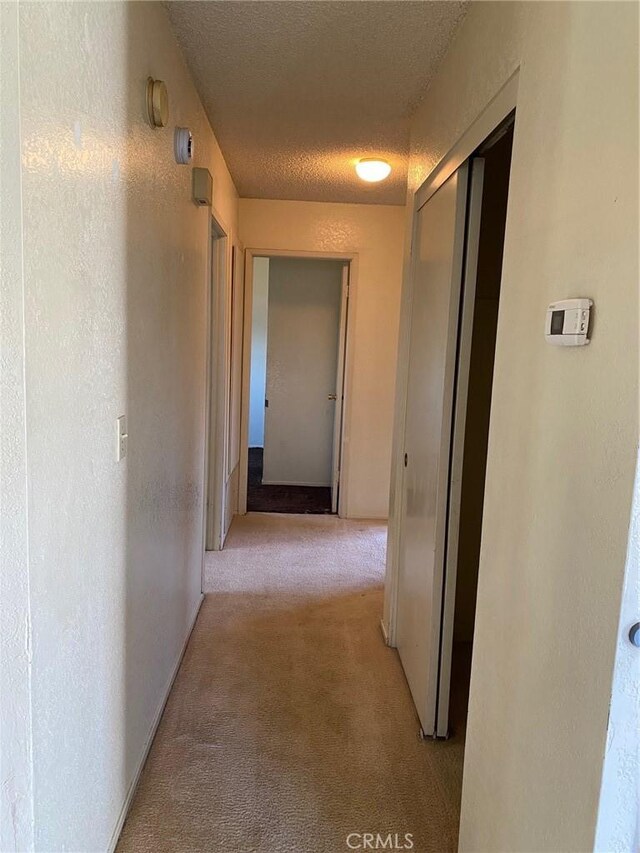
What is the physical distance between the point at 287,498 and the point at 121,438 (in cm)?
371

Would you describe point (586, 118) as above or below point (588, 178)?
above

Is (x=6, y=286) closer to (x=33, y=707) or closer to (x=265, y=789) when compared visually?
(x=33, y=707)

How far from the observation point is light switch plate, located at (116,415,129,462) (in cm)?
149

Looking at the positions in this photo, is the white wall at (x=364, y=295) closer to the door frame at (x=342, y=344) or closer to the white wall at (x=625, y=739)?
the door frame at (x=342, y=344)

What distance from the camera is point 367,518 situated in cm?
464

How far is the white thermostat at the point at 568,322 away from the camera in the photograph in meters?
0.97

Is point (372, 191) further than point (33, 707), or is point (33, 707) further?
point (372, 191)

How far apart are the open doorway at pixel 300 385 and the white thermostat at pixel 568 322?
3895 mm

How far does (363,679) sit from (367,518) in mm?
2261

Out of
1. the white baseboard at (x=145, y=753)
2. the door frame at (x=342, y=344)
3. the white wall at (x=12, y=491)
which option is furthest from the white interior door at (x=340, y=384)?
the white wall at (x=12, y=491)

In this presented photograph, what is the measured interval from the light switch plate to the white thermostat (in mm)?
1037

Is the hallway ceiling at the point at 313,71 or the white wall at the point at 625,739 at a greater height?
the hallway ceiling at the point at 313,71

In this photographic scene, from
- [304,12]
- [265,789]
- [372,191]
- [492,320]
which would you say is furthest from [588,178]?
[372,191]

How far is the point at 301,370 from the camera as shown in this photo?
5.37 meters
